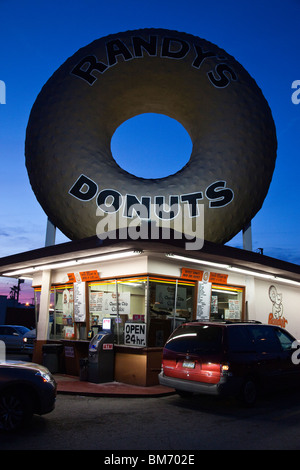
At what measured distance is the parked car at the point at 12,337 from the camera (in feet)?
73.9

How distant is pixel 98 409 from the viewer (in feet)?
27.7

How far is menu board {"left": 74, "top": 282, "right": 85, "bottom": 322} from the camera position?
556 inches

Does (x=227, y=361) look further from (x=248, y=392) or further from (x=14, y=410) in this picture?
(x=14, y=410)

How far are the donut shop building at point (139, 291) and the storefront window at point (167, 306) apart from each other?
27 millimetres

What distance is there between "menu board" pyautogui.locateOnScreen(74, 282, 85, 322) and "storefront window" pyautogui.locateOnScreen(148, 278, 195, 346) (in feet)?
10.3

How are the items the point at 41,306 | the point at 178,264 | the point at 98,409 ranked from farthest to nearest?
the point at 41,306
the point at 178,264
the point at 98,409

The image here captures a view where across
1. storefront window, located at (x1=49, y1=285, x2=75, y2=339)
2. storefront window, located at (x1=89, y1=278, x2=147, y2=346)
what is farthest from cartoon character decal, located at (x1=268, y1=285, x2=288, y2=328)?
storefront window, located at (x1=49, y1=285, x2=75, y2=339)

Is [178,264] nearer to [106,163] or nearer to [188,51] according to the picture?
[106,163]

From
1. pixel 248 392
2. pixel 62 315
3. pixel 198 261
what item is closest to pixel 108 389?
pixel 248 392

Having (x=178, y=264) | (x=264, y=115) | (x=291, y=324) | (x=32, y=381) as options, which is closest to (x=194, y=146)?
(x=264, y=115)

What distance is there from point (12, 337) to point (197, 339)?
1651 cm

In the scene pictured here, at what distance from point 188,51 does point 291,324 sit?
10875 millimetres

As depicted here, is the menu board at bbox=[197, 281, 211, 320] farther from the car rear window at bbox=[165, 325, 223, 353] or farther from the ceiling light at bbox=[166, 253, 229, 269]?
the car rear window at bbox=[165, 325, 223, 353]

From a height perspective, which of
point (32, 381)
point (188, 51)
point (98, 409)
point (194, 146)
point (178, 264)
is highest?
point (188, 51)
